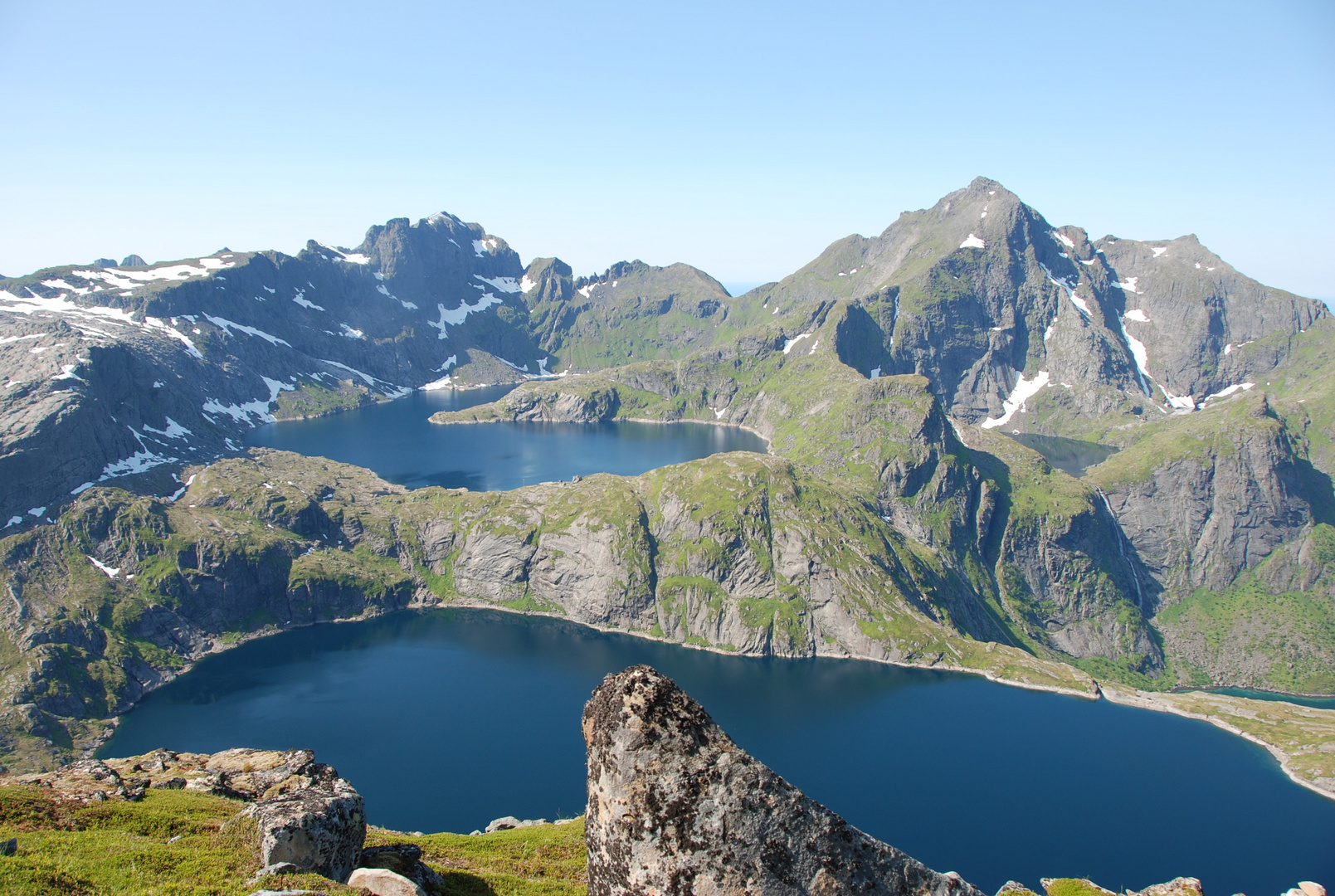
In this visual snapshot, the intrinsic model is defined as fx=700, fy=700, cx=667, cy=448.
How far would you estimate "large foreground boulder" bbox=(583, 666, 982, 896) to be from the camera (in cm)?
1184

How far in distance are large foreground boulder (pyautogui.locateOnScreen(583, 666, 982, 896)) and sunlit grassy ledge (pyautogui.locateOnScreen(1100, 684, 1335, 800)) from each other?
14518 cm

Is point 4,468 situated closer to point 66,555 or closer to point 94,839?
point 66,555

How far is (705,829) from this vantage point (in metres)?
12.0

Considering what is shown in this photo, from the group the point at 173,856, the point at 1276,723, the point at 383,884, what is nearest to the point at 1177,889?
the point at 383,884

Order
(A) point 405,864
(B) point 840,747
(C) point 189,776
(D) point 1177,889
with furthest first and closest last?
(B) point 840,747 < (C) point 189,776 < (D) point 1177,889 < (A) point 405,864

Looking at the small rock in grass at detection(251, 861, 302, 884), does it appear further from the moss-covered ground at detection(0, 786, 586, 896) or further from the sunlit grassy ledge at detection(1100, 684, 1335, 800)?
the sunlit grassy ledge at detection(1100, 684, 1335, 800)

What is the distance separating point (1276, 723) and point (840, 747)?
3366 inches

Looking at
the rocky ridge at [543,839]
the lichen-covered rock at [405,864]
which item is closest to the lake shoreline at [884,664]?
the rocky ridge at [543,839]

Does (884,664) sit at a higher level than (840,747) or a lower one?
higher

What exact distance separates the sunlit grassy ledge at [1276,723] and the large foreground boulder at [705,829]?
145 m

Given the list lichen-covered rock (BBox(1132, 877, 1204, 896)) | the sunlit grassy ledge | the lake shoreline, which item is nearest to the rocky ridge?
lichen-covered rock (BBox(1132, 877, 1204, 896))

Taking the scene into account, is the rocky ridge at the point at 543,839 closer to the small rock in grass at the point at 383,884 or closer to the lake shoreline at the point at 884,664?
the small rock in grass at the point at 383,884

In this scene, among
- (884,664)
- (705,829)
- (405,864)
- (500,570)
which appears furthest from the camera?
(500,570)

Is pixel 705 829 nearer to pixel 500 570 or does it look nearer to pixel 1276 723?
pixel 1276 723
